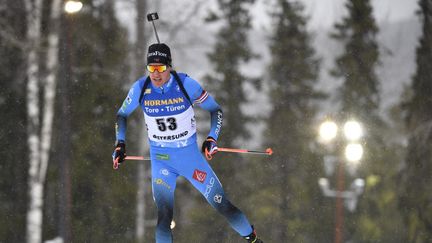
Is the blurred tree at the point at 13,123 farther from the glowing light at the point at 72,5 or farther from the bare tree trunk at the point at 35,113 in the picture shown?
the glowing light at the point at 72,5

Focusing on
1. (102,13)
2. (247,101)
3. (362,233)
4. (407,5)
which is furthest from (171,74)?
(407,5)

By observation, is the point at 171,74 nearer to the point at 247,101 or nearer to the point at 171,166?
the point at 171,166

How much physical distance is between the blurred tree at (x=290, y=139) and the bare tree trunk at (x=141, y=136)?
8163 mm

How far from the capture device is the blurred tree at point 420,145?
2852 centimetres

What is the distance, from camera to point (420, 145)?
94.1ft

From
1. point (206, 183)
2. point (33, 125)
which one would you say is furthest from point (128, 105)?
point (33, 125)

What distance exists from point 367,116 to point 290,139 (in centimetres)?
520

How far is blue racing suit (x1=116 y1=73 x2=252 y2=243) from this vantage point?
22.2 feet

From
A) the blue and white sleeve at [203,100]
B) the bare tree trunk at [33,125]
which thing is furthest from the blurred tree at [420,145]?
the blue and white sleeve at [203,100]

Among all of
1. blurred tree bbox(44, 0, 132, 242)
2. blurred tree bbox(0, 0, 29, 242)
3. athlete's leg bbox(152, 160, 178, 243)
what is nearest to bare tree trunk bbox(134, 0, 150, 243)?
blurred tree bbox(44, 0, 132, 242)

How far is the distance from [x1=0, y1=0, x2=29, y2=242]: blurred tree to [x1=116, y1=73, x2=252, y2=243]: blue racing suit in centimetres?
1340

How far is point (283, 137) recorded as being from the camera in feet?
113

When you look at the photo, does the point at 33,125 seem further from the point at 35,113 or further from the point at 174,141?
the point at 174,141

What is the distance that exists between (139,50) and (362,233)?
16.1m
